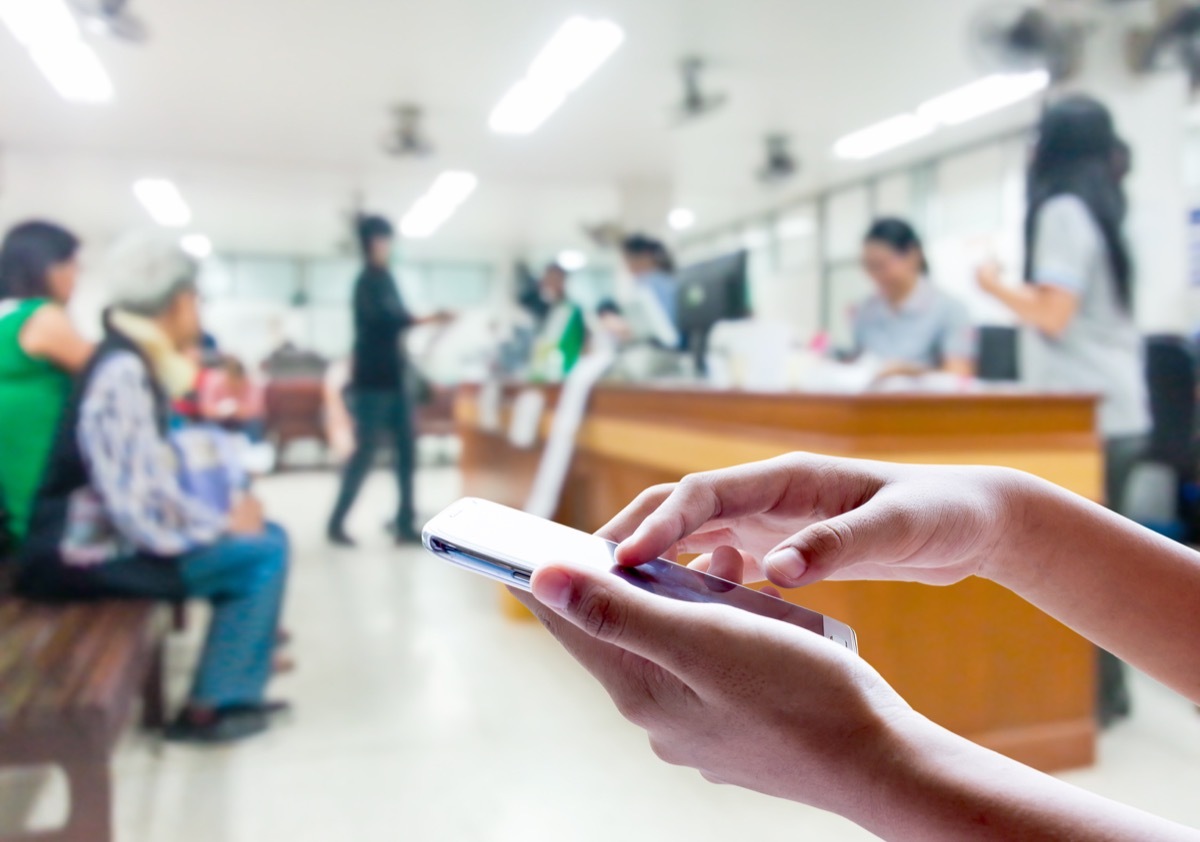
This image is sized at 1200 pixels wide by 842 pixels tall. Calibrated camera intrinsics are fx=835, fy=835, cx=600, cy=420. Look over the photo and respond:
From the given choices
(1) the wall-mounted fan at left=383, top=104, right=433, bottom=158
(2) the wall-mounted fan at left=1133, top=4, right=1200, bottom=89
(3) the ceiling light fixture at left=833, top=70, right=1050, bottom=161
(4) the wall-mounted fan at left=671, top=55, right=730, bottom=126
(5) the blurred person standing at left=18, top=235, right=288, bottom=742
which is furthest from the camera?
(3) the ceiling light fixture at left=833, top=70, right=1050, bottom=161

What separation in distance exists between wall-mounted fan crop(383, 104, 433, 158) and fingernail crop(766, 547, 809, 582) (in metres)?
1.53

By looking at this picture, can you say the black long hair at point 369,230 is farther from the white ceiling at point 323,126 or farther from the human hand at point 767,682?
the human hand at point 767,682

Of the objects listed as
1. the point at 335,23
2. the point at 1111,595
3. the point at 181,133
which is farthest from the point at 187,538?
the point at 1111,595

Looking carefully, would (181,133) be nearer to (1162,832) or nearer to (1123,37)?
(1162,832)

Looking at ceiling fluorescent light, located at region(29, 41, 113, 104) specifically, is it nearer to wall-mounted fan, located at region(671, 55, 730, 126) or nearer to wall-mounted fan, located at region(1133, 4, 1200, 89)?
wall-mounted fan, located at region(671, 55, 730, 126)

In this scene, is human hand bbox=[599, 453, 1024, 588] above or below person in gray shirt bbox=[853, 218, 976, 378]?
below

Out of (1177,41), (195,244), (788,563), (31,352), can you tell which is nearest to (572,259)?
(195,244)

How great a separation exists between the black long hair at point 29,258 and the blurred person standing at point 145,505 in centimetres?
9

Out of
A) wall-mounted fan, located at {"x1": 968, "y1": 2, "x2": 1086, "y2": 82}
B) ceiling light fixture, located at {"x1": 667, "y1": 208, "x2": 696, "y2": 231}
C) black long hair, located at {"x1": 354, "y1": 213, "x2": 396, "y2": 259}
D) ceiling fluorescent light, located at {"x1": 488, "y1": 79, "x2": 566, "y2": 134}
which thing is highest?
wall-mounted fan, located at {"x1": 968, "y1": 2, "x2": 1086, "y2": 82}

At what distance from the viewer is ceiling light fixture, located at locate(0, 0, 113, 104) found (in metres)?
1.22

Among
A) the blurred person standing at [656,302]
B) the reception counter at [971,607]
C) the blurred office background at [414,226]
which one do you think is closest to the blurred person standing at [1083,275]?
the blurred office background at [414,226]

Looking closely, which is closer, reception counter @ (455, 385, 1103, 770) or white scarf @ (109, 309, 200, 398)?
reception counter @ (455, 385, 1103, 770)

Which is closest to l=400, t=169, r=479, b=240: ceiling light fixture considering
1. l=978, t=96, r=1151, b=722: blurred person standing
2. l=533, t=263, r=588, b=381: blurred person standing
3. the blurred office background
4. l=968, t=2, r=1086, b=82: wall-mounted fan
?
the blurred office background

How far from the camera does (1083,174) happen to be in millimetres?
1622
